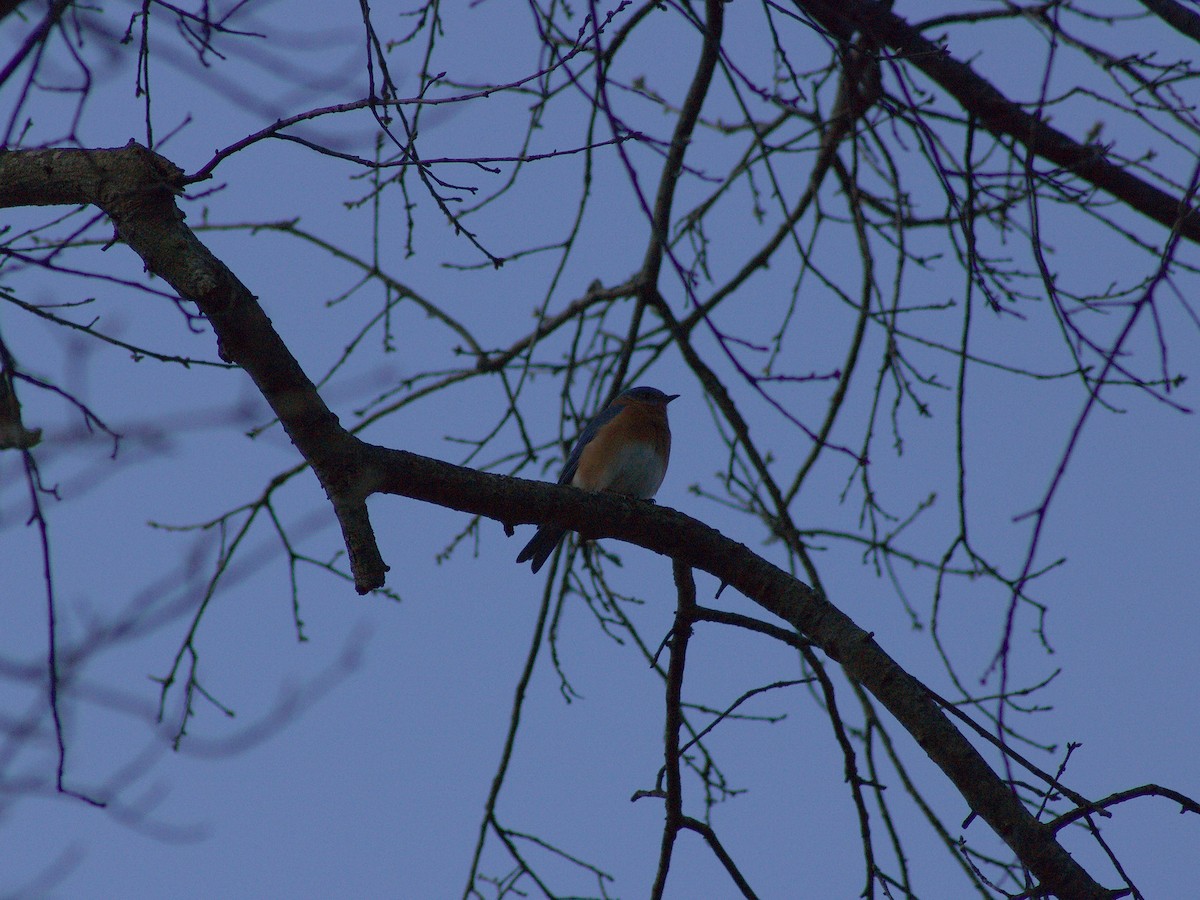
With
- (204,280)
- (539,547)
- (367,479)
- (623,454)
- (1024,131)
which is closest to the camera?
(204,280)

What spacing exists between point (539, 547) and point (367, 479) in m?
2.97

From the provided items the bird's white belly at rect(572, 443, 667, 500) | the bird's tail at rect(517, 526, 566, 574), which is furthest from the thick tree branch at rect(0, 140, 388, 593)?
the bird's white belly at rect(572, 443, 667, 500)

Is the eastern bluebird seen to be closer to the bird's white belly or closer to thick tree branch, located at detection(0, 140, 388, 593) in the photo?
the bird's white belly

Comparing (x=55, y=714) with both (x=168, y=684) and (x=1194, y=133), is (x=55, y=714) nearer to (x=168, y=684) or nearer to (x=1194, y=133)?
(x=168, y=684)

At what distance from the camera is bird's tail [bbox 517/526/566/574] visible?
227 inches

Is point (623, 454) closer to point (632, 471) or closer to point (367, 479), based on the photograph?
point (632, 471)

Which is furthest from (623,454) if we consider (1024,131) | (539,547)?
(1024,131)

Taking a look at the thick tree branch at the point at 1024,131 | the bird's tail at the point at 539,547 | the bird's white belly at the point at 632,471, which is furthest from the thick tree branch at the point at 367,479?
the bird's white belly at the point at 632,471

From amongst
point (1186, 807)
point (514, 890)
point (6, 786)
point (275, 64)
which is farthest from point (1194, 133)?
point (6, 786)

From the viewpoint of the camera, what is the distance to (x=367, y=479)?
2896 millimetres

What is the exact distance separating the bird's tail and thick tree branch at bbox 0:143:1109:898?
7.68 ft

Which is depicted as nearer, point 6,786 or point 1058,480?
point 6,786

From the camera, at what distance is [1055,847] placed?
2.88 m

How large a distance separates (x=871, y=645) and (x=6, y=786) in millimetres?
2143
